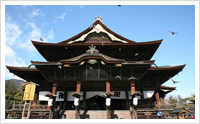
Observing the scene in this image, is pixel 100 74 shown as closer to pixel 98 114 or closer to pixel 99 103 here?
pixel 98 114

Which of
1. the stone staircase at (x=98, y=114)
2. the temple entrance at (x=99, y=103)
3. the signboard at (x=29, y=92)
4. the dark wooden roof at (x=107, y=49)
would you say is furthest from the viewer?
the temple entrance at (x=99, y=103)

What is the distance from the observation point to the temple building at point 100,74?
15.2 m

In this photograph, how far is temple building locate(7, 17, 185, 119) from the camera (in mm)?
15203

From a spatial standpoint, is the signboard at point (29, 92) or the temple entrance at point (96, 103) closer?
the signboard at point (29, 92)

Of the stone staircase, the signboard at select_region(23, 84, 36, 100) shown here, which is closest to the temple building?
the stone staircase

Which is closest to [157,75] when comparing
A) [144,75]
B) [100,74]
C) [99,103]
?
[144,75]

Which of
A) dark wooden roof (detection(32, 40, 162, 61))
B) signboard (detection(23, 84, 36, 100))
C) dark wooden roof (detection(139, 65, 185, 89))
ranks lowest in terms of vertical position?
signboard (detection(23, 84, 36, 100))

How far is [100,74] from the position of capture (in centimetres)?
1577

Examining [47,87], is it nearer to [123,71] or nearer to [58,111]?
[58,111]

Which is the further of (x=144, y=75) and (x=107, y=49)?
(x=107, y=49)

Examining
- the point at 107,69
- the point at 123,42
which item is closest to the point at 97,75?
the point at 107,69

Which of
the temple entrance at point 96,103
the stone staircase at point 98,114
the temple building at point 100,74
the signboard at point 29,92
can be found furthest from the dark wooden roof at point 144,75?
the signboard at point 29,92

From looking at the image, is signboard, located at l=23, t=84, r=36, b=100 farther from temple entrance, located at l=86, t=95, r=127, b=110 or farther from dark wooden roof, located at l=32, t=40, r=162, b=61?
temple entrance, located at l=86, t=95, r=127, b=110

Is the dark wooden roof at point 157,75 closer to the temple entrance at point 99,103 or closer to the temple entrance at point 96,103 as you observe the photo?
the temple entrance at point 99,103
